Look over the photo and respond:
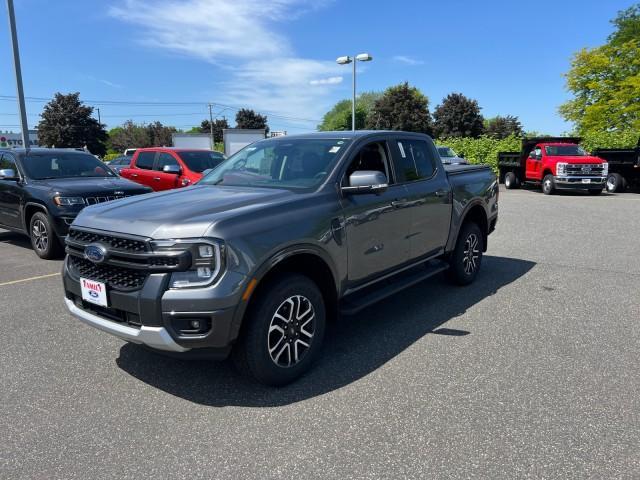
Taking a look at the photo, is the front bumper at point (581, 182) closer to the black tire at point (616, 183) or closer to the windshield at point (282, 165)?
the black tire at point (616, 183)

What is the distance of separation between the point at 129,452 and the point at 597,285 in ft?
18.3

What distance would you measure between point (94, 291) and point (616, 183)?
69.0 feet

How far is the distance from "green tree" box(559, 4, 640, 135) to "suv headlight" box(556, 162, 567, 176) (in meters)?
23.0

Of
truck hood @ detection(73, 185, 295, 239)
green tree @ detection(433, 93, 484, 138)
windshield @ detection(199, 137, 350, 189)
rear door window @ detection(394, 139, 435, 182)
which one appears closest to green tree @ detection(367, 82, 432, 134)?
green tree @ detection(433, 93, 484, 138)

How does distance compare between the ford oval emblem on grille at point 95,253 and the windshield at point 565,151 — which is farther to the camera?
the windshield at point 565,151

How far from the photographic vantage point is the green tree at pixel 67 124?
58.1 m

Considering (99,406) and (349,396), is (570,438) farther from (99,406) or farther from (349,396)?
(99,406)

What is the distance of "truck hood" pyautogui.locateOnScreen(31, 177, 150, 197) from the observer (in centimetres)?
717

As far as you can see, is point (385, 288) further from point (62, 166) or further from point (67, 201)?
point (62, 166)

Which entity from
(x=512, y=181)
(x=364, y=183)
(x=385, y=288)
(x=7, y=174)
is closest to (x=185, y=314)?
(x=364, y=183)

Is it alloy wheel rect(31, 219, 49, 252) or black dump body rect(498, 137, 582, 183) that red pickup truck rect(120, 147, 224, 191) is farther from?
black dump body rect(498, 137, 582, 183)

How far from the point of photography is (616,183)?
1914cm

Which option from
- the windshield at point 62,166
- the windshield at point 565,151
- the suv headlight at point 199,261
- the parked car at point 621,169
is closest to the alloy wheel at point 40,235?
the windshield at point 62,166

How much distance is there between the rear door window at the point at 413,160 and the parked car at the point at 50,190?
4688 millimetres
